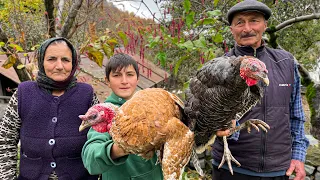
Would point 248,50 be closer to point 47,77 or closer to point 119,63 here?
point 119,63

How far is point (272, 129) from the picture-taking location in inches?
85.5

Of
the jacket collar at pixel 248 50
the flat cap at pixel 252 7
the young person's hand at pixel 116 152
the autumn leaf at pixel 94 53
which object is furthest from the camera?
the autumn leaf at pixel 94 53

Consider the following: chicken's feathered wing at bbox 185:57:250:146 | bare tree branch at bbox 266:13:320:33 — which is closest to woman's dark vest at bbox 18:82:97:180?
chicken's feathered wing at bbox 185:57:250:146

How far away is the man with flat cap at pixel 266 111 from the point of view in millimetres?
2160

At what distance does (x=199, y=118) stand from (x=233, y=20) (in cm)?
110

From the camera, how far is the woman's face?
2.03 meters

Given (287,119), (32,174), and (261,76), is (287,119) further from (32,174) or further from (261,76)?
(32,174)

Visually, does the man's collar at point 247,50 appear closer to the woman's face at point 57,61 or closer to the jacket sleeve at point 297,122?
the jacket sleeve at point 297,122

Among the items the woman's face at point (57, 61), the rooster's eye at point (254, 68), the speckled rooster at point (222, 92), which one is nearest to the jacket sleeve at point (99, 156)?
the speckled rooster at point (222, 92)

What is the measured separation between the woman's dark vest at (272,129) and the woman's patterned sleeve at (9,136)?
187cm

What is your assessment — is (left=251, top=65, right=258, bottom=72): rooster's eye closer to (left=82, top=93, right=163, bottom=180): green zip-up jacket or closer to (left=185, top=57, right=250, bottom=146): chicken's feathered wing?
(left=185, top=57, right=250, bottom=146): chicken's feathered wing

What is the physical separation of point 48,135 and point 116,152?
2.42ft

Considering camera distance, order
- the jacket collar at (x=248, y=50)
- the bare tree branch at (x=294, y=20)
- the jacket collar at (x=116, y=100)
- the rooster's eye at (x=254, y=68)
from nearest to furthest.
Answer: the rooster's eye at (x=254, y=68) → the jacket collar at (x=116, y=100) → the jacket collar at (x=248, y=50) → the bare tree branch at (x=294, y=20)

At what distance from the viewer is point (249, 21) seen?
220 centimetres
